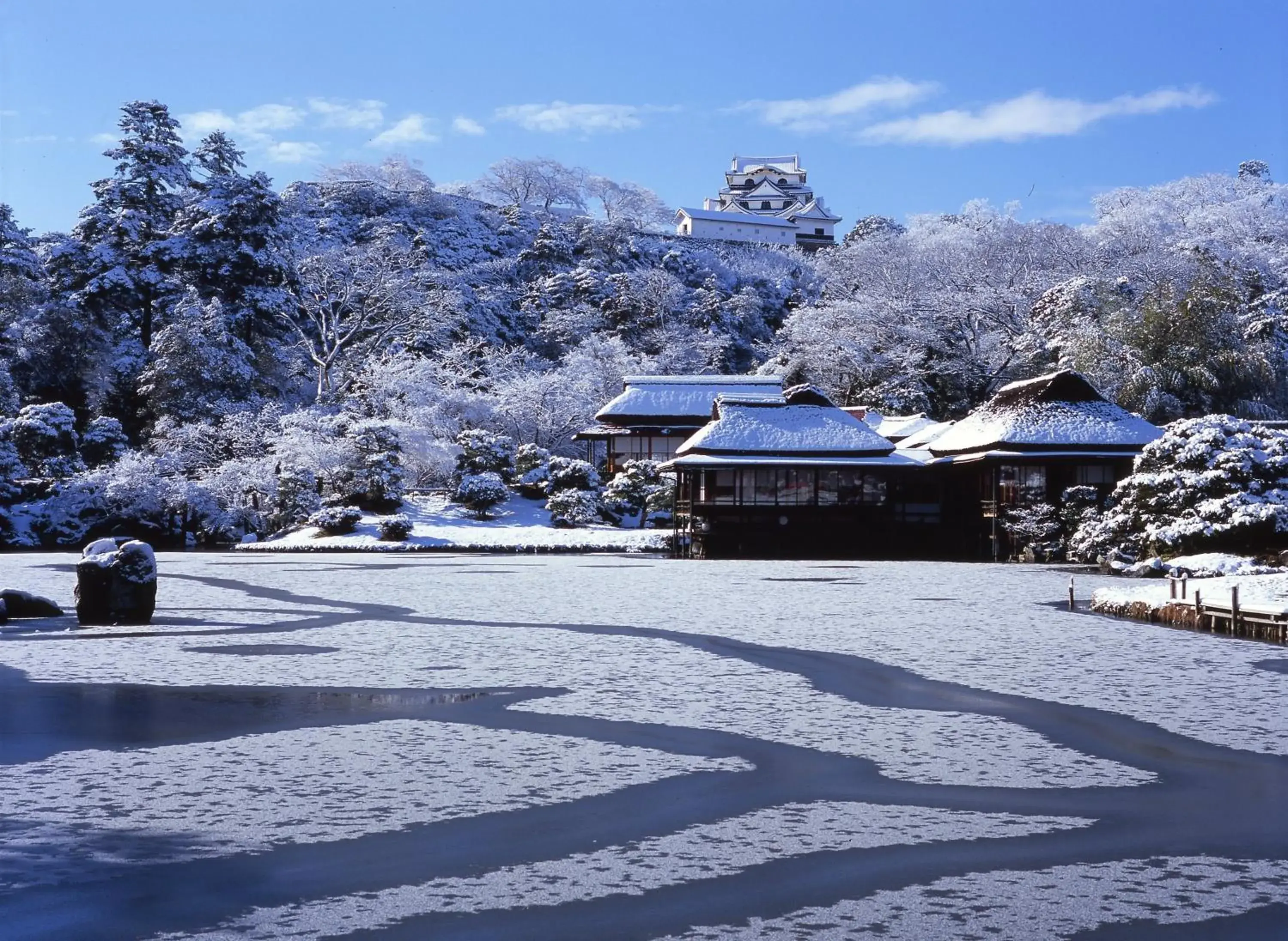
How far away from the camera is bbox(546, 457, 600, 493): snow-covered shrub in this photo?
42406 mm

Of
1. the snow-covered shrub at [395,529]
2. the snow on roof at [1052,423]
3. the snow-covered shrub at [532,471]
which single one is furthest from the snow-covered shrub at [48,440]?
the snow on roof at [1052,423]

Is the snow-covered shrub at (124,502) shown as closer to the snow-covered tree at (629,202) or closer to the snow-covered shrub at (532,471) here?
the snow-covered shrub at (532,471)

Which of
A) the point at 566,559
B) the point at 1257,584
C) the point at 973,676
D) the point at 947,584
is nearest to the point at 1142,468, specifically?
the point at 947,584

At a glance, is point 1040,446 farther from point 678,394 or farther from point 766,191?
point 766,191

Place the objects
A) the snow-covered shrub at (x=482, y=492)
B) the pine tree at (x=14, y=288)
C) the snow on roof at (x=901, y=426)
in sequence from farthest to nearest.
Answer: the pine tree at (x=14, y=288)
the snow on roof at (x=901, y=426)
the snow-covered shrub at (x=482, y=492)

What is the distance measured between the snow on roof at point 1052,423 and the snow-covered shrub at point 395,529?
57.3 ft

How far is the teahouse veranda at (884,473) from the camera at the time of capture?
33.6 meters

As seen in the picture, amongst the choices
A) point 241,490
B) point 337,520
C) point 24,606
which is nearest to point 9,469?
point 241,490

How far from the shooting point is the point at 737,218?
112 meters

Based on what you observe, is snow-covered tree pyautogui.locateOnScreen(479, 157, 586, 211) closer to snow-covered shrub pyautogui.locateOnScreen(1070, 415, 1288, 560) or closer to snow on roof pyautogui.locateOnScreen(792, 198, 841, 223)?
snow on roof pyautogui.locateOnScreen(792, 198, 841, 223)

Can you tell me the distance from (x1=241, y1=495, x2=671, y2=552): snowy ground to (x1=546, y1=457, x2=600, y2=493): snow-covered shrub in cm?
109

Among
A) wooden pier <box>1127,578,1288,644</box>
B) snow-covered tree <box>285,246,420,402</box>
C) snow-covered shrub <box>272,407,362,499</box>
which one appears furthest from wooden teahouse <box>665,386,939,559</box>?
snow-covered tree <box>285,246,420,402</box>

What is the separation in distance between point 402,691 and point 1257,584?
13688 mm

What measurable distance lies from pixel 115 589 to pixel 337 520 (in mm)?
23466
